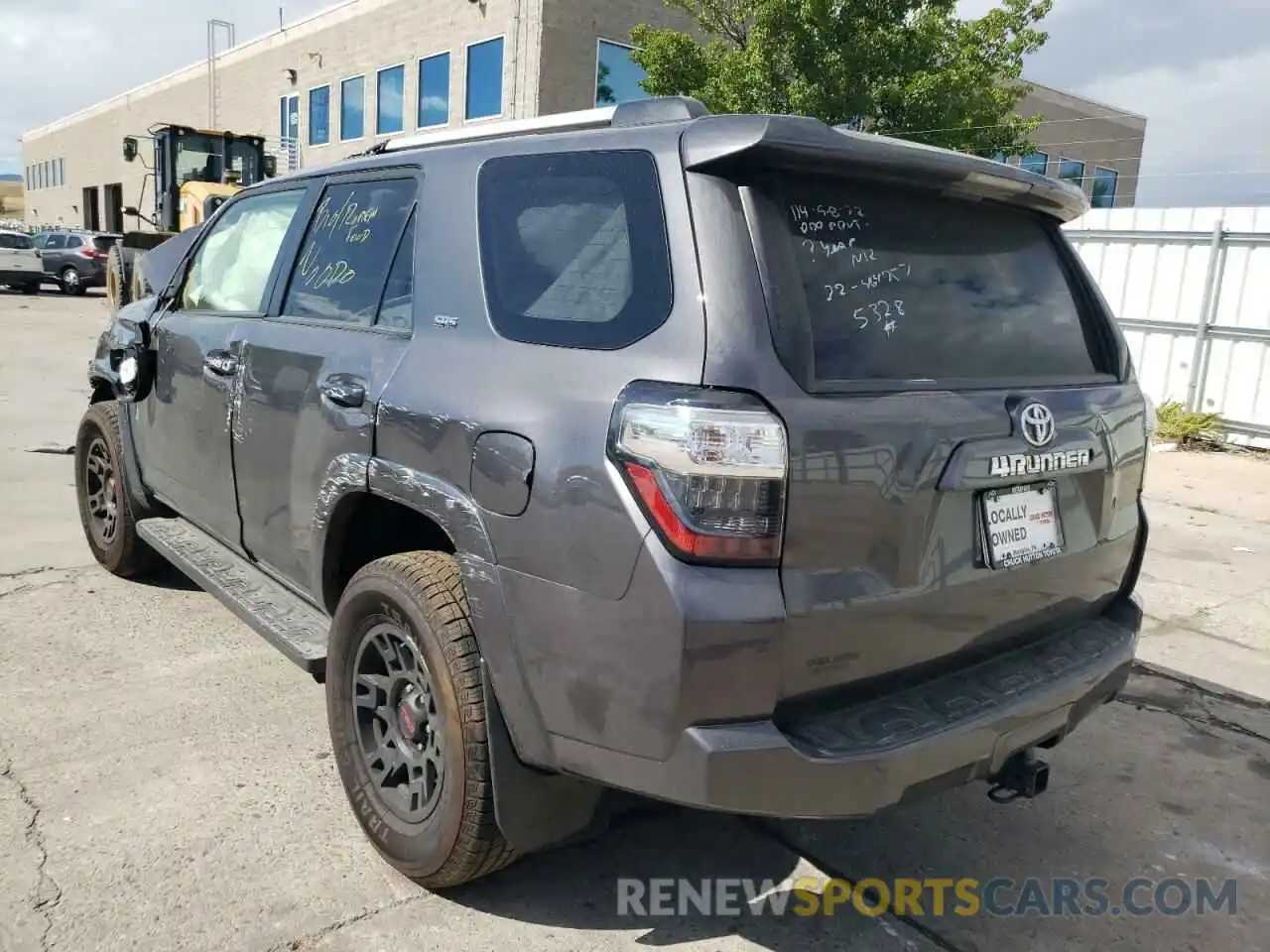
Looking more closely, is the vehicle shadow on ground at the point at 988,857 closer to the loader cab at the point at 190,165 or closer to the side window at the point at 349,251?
the side window at the point at 349,251

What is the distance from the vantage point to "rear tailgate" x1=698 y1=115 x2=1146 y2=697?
2.05m

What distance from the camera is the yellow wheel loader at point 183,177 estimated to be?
17312 millimetres

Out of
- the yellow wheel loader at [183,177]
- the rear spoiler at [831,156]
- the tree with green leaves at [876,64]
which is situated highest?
the tree with green leaves at [876,64]

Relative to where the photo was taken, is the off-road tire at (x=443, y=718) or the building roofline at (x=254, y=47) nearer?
the off-road tire at (x=443, y=718)

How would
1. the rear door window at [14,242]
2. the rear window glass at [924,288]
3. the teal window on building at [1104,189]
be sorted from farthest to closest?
the teal window on building at [1104,189], the rear door window at [14,242], the rear window glass at [924,288]

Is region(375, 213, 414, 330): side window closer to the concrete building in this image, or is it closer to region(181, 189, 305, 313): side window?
region(181, 189, 305, 313): side window

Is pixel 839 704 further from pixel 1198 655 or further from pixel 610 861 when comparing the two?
pixel 1198 655

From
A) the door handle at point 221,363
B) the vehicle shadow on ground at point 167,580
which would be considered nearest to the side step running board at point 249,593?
the vehicle shadow on ground at point 167,580

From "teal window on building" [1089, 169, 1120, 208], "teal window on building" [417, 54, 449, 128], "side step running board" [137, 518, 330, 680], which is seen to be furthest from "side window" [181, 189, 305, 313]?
→ "teal window on building" [1089, 169, 1120, 208]

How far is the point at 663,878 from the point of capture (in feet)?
9.09

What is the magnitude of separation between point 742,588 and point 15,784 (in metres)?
2.47

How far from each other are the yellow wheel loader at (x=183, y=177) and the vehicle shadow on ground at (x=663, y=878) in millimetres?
16245

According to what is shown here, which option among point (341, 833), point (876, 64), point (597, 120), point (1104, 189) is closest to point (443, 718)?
point (341, 833)

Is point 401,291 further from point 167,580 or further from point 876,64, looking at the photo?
point 876,64
